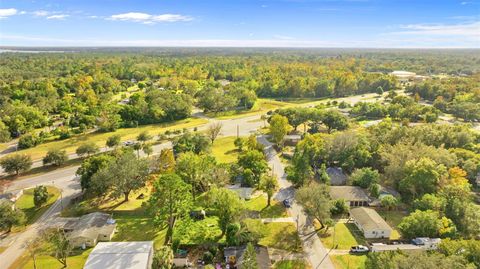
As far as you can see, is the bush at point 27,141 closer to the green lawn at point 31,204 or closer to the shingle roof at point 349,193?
the green lawn at point 31,204

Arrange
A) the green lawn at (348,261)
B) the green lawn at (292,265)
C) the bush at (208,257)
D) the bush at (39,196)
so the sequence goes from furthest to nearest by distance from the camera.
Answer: the bush at (39,196)
the bush at (208,257)
the green lawn at (348,261)
the green lawn at (292,265)

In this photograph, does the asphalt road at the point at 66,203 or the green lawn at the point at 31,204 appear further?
the green lawn at the point at 31,204

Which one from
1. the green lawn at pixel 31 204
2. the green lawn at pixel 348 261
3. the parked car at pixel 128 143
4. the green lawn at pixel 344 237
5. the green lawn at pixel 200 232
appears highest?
the parked car at pixel 128 143

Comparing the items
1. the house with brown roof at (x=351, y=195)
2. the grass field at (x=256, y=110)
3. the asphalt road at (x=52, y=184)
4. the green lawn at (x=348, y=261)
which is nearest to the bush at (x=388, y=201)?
the house with brown roof at (x=351, y=195)

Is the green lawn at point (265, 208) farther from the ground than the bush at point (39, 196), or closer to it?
closer to it

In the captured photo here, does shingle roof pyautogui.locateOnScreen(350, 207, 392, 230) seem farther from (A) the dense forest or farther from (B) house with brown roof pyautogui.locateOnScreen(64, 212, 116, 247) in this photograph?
(A) the dense forest

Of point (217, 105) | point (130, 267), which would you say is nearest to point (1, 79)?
point (217, 105)

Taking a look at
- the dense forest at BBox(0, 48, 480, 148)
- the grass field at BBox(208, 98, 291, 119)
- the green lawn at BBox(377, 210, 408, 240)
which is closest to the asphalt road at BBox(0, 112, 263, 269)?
the grass field at BBox(208, 98, 291, 119)
